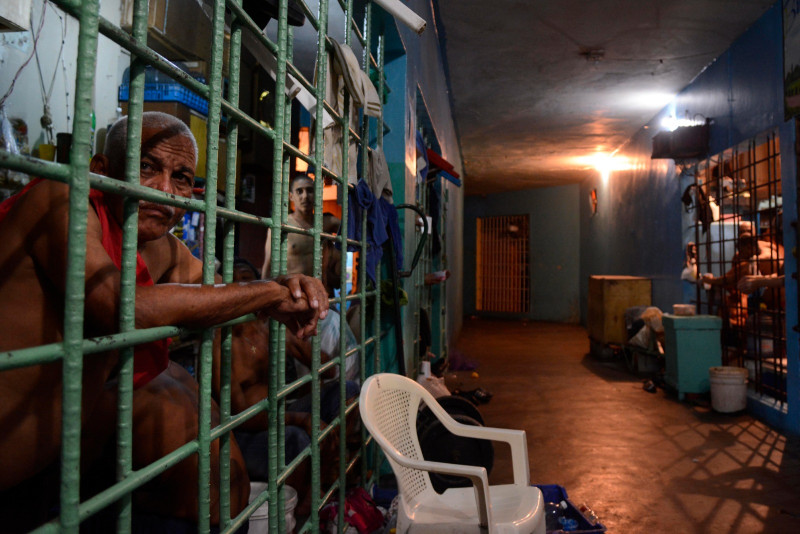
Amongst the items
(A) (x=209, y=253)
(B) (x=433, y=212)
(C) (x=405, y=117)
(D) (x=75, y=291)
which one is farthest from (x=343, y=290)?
(B) (x=433, y=212)

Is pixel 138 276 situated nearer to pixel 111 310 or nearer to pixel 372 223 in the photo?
pixel 111 310

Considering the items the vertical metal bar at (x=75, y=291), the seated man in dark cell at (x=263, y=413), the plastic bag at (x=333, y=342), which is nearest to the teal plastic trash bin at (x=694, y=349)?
the plastic bag at (x=333, y=342)

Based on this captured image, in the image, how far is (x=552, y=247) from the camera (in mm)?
13836

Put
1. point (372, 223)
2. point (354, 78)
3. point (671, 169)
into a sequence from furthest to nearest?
1. point (671, 169)
2. point (372, 223)
3. point (354, 78)

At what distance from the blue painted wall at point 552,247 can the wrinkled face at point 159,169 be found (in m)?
13.2

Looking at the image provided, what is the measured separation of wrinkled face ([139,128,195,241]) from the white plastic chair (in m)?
0.96

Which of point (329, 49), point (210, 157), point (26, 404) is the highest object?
point (329, 49)

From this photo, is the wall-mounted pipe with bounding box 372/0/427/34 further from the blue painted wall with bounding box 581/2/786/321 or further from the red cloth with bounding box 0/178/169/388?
the blue painted wall with bounding box 581/2/786/321

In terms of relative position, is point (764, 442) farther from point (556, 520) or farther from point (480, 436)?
point (480, 436)

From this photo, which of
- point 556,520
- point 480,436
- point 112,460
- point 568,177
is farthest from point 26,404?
point 568,177

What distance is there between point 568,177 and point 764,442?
9891 millimetres

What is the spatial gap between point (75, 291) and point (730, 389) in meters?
5.60

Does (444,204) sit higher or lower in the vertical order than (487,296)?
higher

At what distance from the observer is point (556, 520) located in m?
2.38
